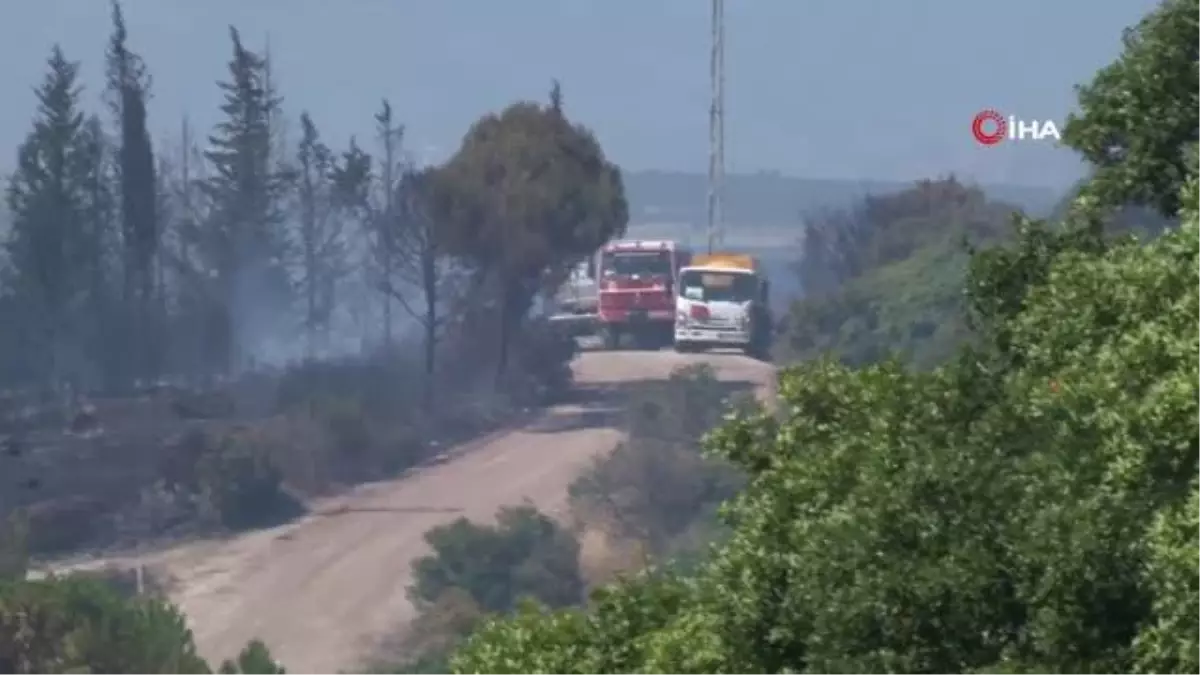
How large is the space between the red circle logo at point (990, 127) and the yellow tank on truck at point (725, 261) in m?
18.3

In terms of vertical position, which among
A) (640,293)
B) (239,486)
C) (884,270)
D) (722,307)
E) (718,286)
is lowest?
(239,486)

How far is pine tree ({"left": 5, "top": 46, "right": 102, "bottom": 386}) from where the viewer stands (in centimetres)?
3016

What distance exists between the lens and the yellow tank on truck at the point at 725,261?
1341 inches

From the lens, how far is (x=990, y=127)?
1486 centimetres

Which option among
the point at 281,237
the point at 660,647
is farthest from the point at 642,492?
the point at 660,647

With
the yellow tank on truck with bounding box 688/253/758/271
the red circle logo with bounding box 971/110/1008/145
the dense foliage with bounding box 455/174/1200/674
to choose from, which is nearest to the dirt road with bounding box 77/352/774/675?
the yellow tank on truck with bounding box 688/253/758/271

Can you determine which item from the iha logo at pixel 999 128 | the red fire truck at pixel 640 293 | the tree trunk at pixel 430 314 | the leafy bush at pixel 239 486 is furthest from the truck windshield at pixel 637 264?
the iha logo at pixel 999 128

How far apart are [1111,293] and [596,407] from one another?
2389 cm

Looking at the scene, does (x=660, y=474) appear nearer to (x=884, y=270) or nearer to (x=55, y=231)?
(x=884, y=270)

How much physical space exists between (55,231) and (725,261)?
975cm

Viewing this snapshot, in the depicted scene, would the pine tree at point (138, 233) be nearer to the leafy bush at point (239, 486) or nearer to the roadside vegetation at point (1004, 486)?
the leafy bush at point (239, 486)

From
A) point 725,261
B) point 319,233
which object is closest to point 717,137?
point 725,261

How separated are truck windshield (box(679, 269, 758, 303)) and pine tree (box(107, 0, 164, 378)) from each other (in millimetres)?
7703

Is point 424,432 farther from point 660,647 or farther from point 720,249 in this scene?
point 660,647
